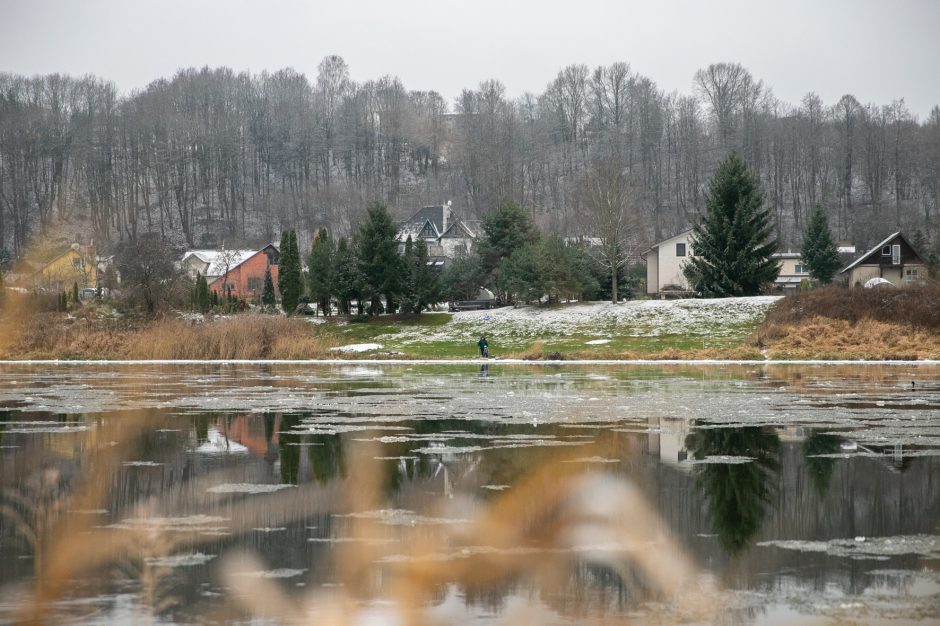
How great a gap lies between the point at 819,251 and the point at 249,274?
55.7m

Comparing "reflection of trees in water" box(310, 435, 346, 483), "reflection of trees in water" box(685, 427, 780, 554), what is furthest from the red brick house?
"reflection of trees in water" box(685, 427, 780, 554)

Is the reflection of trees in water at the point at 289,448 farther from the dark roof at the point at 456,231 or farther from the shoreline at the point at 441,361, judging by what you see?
the dark roof at the point at 456,231

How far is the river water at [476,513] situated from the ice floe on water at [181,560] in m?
0.05

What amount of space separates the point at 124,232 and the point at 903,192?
99337mm

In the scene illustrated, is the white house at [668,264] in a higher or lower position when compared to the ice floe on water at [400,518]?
higher

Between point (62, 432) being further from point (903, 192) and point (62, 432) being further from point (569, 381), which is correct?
point (903, 192)

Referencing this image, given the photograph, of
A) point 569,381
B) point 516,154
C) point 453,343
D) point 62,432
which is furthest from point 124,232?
point 62,432

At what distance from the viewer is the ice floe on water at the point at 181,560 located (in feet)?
36.2

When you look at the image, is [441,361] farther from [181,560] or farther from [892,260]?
[892,260]

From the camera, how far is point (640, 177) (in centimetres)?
14750

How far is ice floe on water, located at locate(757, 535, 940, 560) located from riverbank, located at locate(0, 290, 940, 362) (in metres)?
37.5

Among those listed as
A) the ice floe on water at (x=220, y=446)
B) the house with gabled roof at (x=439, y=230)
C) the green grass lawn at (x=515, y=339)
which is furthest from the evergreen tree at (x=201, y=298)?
the ice floe on water at (x=220, y=446)

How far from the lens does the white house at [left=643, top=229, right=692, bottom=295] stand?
3605 inches

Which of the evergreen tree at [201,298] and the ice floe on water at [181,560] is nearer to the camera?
the ice floe on water at [181,560]
